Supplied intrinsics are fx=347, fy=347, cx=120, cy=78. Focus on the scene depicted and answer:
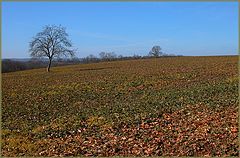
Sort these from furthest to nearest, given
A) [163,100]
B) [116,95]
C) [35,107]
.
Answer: [116,95] → [35,107] → [163,100]

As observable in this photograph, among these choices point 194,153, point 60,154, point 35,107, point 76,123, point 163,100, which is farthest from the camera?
point 35,107

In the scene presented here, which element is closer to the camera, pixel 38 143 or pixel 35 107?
pixel 38 143

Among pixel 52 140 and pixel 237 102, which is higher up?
pixel 237 102

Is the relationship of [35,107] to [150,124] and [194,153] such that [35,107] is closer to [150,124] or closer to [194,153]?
[150,124]

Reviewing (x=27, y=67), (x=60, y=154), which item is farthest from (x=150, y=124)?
(x=27, y=67)

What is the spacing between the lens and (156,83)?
2686 centimetres

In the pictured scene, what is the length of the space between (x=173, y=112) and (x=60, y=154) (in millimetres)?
5648

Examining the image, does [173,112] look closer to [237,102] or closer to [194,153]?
[237,102]

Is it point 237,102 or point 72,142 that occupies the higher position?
point 237,102

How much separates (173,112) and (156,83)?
1236 centimetres

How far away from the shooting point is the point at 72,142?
11906 mm

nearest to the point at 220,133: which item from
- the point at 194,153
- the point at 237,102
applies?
the point at 194,153

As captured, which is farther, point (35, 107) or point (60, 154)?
point (35, 107)

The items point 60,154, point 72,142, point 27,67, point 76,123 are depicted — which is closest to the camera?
point 60,154
